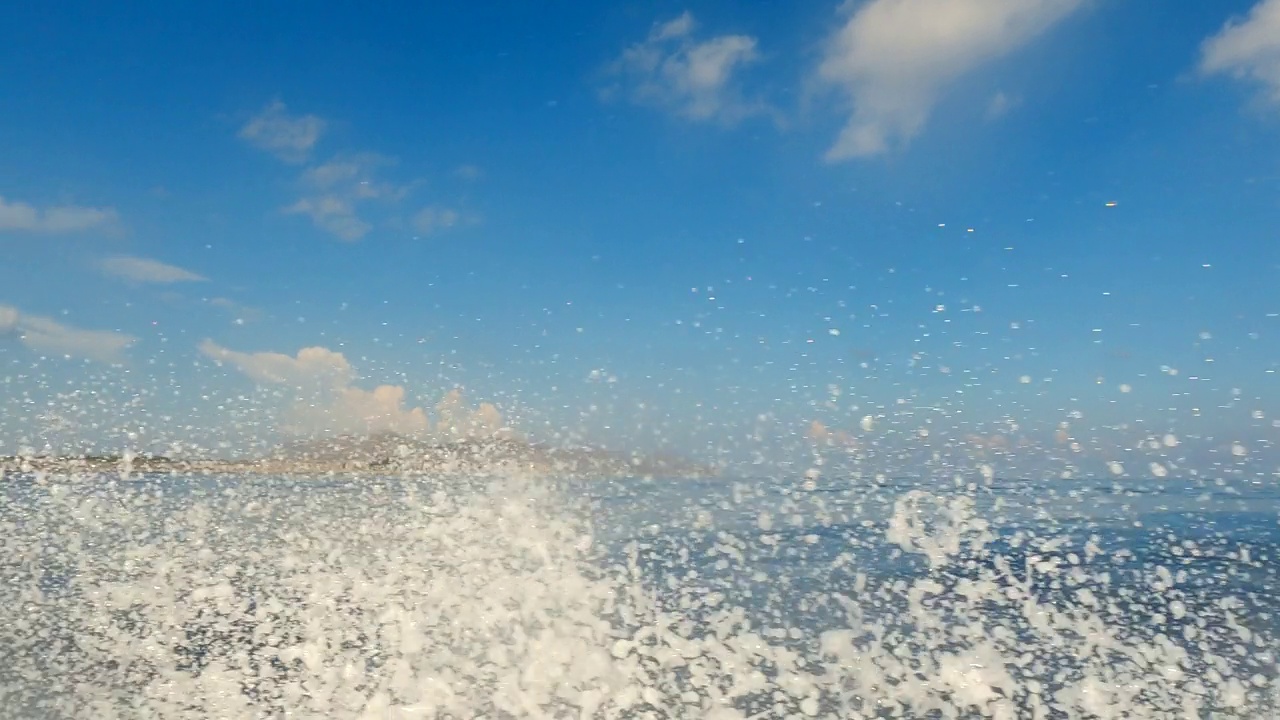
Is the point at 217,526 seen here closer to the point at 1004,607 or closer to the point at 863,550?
the point at 863,550

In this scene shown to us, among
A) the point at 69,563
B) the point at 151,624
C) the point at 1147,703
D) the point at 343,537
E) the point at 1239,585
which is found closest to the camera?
the point at 1147,703

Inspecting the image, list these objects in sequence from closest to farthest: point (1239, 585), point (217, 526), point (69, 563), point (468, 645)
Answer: point (468, 645) → point (1239, 585) → point (69, 563) → point (217, 526)

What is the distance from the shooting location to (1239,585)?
499 inches

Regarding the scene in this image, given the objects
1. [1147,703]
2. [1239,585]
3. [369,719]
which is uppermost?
[1239,585]

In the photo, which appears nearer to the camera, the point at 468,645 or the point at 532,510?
the point at 468,645

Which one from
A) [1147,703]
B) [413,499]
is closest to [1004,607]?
[1147,703]

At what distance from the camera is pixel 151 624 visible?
1020 centimetres

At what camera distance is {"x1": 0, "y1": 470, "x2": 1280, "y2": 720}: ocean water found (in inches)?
303

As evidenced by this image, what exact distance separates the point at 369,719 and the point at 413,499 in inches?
874

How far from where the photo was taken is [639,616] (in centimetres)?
1029

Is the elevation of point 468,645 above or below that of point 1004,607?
below

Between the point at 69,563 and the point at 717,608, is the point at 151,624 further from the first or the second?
the point at 717,608

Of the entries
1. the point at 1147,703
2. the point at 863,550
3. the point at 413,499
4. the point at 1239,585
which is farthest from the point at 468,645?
the point at 413,499

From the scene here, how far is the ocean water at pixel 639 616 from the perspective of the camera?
25.3ft
